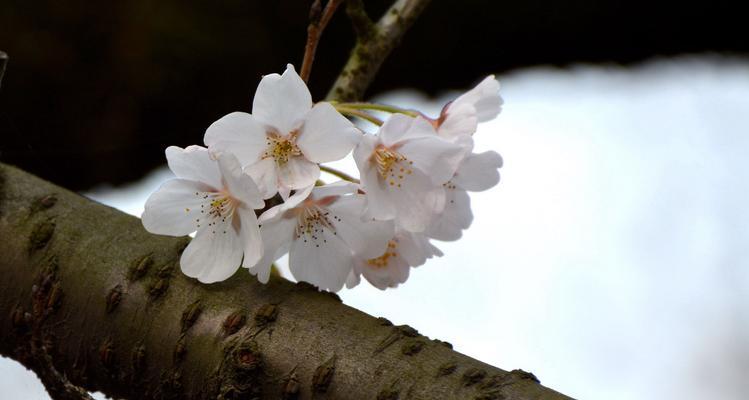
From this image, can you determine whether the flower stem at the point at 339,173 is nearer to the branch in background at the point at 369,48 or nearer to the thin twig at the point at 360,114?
the thin twig at the point at 360,114

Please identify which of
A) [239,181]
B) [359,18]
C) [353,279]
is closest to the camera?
[239,181]

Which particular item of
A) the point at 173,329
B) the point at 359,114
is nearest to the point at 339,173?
the point at 359,114

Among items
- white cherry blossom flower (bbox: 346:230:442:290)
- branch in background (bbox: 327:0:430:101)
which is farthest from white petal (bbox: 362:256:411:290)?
branch in background (bbox: 327:0:430:101)

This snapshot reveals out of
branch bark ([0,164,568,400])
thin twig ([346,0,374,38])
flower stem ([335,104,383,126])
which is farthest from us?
thin twig ([346,0,374,38])

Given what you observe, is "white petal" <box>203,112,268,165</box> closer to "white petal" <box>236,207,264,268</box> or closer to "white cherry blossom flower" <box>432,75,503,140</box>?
"white petal" <box>236,207,264,268</box>

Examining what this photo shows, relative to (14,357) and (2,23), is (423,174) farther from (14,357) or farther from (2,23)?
(2,23)

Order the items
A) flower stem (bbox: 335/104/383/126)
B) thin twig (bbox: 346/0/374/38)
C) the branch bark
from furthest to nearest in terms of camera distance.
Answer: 1. thin twig (bbox: 346/0/374/38)
2. flower stem (bbox: 335/104/383/126)
3. the branch bark

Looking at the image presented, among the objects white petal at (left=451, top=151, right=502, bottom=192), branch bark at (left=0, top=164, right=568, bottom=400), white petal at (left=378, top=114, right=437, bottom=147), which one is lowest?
branch bark at (left=0, top=164, right=568, bottom=400)

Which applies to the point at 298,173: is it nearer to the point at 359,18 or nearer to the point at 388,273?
the point at 388,273

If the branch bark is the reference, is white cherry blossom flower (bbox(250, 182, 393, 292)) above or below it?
above
